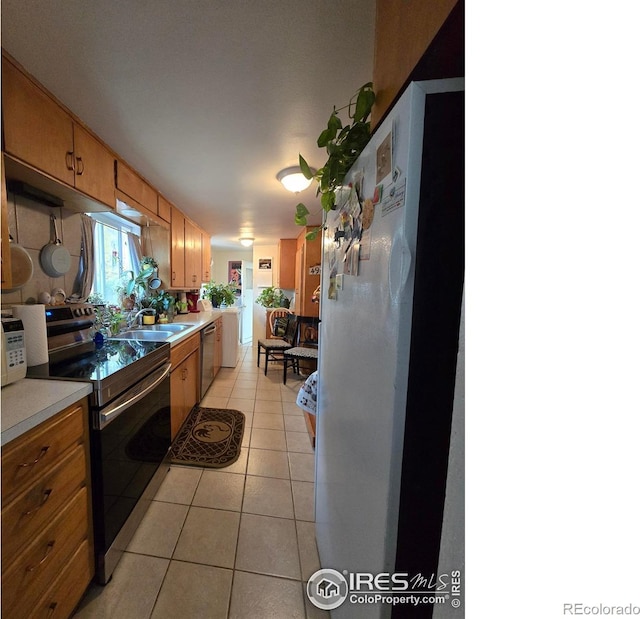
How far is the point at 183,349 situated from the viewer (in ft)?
7.41

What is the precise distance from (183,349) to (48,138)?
1.57m

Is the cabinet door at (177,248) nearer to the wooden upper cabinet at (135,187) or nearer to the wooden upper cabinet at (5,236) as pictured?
the wooden upper cabinet at (135,187)

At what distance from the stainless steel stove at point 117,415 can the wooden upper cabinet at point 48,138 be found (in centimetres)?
81

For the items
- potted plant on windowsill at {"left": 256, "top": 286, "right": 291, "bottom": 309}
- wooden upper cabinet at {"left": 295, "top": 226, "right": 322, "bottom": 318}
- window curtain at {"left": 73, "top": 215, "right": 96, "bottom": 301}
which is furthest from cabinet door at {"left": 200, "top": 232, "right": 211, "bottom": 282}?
window curtain at {"left": 73, "top": 215, "right": 96, "bottom": 301}

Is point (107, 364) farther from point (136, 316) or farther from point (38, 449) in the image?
point (136, 316)

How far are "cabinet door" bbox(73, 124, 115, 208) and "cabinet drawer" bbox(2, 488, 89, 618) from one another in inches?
62.3

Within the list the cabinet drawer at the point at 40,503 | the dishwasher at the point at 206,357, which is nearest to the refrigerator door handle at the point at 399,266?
the cabinet drawer at the point at 40,503

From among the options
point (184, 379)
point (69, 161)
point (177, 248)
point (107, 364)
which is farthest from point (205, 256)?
point (107, 364)

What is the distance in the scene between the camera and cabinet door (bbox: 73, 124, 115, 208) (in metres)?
1.41
